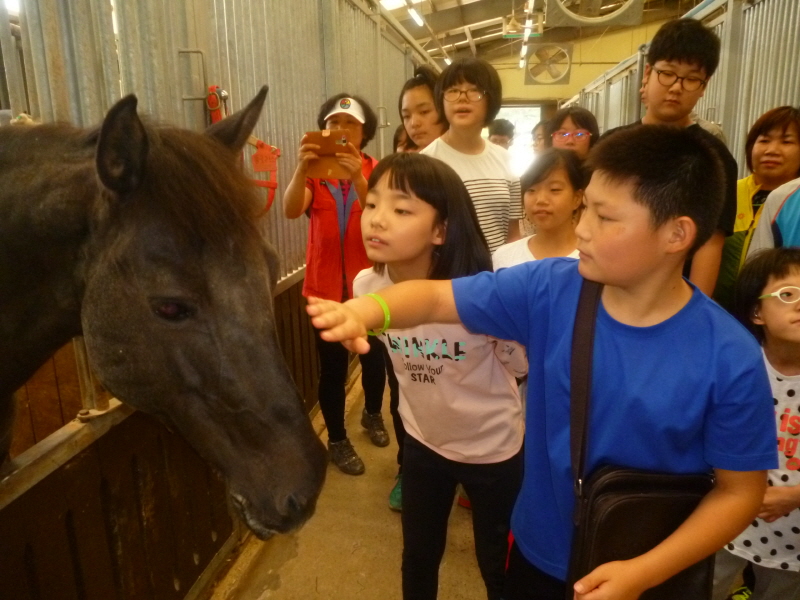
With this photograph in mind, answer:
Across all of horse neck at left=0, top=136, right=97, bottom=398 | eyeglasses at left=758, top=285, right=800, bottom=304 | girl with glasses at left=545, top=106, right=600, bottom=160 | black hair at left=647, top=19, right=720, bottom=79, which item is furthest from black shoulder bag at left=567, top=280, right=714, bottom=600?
girl with glasses at left=545, top=106, right=600, bottom=160

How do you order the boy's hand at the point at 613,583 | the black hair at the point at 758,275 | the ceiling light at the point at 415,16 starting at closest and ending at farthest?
the boy's hand at the point at 613,583, the black hair at the point at 758,275, the ceiling light at the point at 415,16

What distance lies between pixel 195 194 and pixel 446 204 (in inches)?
27.8

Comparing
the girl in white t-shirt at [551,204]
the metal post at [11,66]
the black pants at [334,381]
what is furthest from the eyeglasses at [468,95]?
the metal post at [11,66]

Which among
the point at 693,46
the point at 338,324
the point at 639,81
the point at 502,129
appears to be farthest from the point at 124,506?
the point at 639,81

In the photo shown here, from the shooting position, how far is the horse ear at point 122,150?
83 centimetres

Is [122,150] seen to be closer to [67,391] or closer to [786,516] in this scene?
[67,391]

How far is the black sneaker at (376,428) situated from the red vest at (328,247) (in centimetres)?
90

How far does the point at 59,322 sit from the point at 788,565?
2.01m

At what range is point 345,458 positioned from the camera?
2.79 metres

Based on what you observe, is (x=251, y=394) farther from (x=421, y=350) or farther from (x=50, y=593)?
(x=50, y=593)

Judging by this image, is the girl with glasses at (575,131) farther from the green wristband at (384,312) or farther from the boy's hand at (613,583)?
the boy's hand at (613,583)

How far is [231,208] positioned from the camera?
0.98m

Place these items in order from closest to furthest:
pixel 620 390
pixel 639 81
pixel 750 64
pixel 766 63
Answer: pixel 620 390
pixel 766 63
pixel 750 64
pixel 639 81

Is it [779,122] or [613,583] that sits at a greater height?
[779,122]
